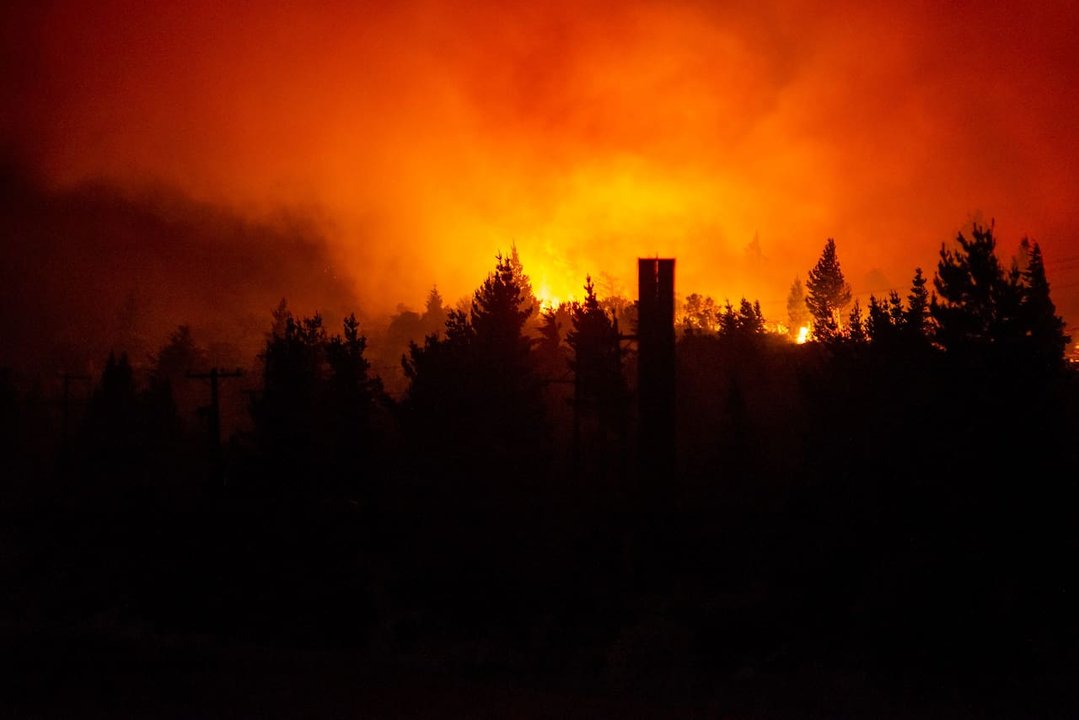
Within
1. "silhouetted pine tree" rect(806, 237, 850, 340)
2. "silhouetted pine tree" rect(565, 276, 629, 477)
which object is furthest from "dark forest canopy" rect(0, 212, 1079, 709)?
"silhouetted pine tree" rect(806, 237, 850, 340)

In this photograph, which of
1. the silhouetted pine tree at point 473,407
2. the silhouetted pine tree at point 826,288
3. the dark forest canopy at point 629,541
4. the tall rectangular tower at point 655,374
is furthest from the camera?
the silhouetted pine tree at point 826,288

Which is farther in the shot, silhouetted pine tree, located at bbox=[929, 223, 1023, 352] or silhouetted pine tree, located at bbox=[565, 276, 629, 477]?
silhouetted pine tree, located at bbox=[565, 276, 629, 477]

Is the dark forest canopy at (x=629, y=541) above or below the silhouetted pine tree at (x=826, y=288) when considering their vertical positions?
below

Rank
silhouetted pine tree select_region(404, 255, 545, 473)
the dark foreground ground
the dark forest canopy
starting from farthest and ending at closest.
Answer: silhouetted pine tree select_region(404, 255, 545, 473)
the dark forest canopy
the dark foreground ground

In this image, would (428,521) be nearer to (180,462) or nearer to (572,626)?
(572,626)

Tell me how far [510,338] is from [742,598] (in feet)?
49.2

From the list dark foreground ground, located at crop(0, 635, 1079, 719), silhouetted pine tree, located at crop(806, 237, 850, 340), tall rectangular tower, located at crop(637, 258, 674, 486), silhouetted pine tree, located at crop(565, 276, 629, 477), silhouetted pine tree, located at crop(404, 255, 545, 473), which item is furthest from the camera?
silhouetted pine tree, located at crop(806, 237, 850, 340)

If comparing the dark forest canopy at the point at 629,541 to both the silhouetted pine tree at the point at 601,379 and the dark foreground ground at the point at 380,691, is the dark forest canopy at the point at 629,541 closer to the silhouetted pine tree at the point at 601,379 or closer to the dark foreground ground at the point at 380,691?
the dark foreground ground at the point at 380,691

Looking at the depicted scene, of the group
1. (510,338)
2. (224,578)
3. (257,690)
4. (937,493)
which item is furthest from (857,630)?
(510,338)

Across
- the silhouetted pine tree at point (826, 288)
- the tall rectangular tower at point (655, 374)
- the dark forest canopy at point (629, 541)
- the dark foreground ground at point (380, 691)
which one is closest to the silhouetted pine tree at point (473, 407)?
the dark forest canopy at point (629, 541)

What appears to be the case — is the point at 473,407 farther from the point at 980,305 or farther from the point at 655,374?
the point at 980,305

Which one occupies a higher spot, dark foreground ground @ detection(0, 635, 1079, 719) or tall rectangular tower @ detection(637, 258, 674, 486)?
tall rectangular tower @ detection(637, 258, 674, 486)

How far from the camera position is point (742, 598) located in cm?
2052

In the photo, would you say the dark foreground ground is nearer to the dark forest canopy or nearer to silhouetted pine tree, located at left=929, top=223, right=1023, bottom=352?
the dark forest canopy
